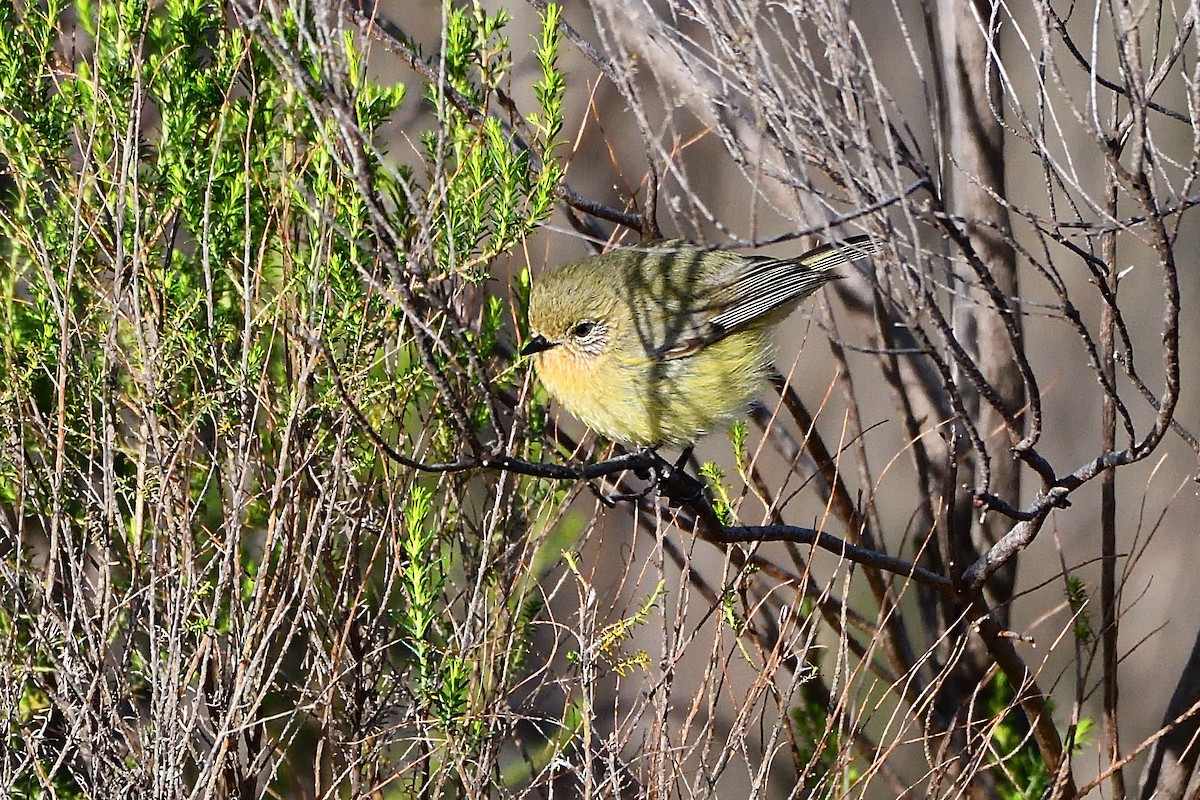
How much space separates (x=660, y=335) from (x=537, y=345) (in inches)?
17.2

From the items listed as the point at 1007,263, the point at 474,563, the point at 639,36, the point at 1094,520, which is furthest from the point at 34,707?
the point at 1094,520

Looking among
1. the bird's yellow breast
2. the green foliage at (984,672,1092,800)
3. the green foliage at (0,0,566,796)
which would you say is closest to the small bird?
the bird's yellow breast

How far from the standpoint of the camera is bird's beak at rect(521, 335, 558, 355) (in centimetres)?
291

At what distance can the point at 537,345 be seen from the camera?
2.95 m

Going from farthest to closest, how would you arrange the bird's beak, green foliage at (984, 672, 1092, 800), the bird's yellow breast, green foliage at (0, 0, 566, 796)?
green foliage at (984, 672, 1092, 800)
the bird's yellow breast
the bird's beak
green foliage at (0, 0, 566, 796)

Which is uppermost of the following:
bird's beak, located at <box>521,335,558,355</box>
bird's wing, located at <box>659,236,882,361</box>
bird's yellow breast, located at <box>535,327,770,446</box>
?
bird's wing, located at <box>659,236,882,361</box>

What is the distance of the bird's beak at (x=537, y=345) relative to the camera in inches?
115

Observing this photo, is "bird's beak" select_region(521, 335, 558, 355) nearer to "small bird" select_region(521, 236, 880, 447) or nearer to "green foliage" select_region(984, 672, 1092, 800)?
"small bird" select_region(521, 236, 880, 447)

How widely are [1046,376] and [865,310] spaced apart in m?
1.72

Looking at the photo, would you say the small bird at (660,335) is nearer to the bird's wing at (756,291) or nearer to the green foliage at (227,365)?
the bird's wing at (756,291)

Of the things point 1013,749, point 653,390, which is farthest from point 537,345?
point 1013,749

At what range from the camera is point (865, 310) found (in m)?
3.59

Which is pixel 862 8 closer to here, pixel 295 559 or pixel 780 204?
pixel 780 204

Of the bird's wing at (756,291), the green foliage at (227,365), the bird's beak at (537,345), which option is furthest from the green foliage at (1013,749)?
the bird's beak at (537,345)
